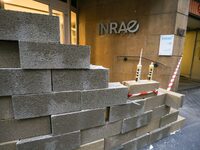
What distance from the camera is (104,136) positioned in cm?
177

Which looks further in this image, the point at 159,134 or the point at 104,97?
the point at 159,134

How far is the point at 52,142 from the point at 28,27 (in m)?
1.14

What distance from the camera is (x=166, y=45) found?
14.0 feet

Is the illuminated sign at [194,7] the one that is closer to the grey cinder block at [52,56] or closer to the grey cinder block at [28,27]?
the grey cinder block at [52,56]

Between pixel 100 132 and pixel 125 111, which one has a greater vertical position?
pixel 125 111

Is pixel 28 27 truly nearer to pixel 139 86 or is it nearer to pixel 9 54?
pixel 9 54

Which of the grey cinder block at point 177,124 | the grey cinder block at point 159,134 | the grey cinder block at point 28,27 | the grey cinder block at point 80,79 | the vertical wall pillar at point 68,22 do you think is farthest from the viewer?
the vertical wall pillar at point 68,22

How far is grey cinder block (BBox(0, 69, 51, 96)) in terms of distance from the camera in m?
1.17

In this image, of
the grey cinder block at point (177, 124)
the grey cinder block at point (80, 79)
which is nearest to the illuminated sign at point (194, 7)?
the grey cinder block at point (177, 124)

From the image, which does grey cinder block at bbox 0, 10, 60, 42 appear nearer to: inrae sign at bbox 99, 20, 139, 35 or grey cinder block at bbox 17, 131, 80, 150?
grey cinder block at bbox 17, 131, 80, 150

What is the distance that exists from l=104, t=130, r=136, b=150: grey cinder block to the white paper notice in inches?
123

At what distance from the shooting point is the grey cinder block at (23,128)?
1285mm

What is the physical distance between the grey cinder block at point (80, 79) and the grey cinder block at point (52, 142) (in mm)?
529

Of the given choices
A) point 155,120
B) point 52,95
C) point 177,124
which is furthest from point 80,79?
point 177,124
